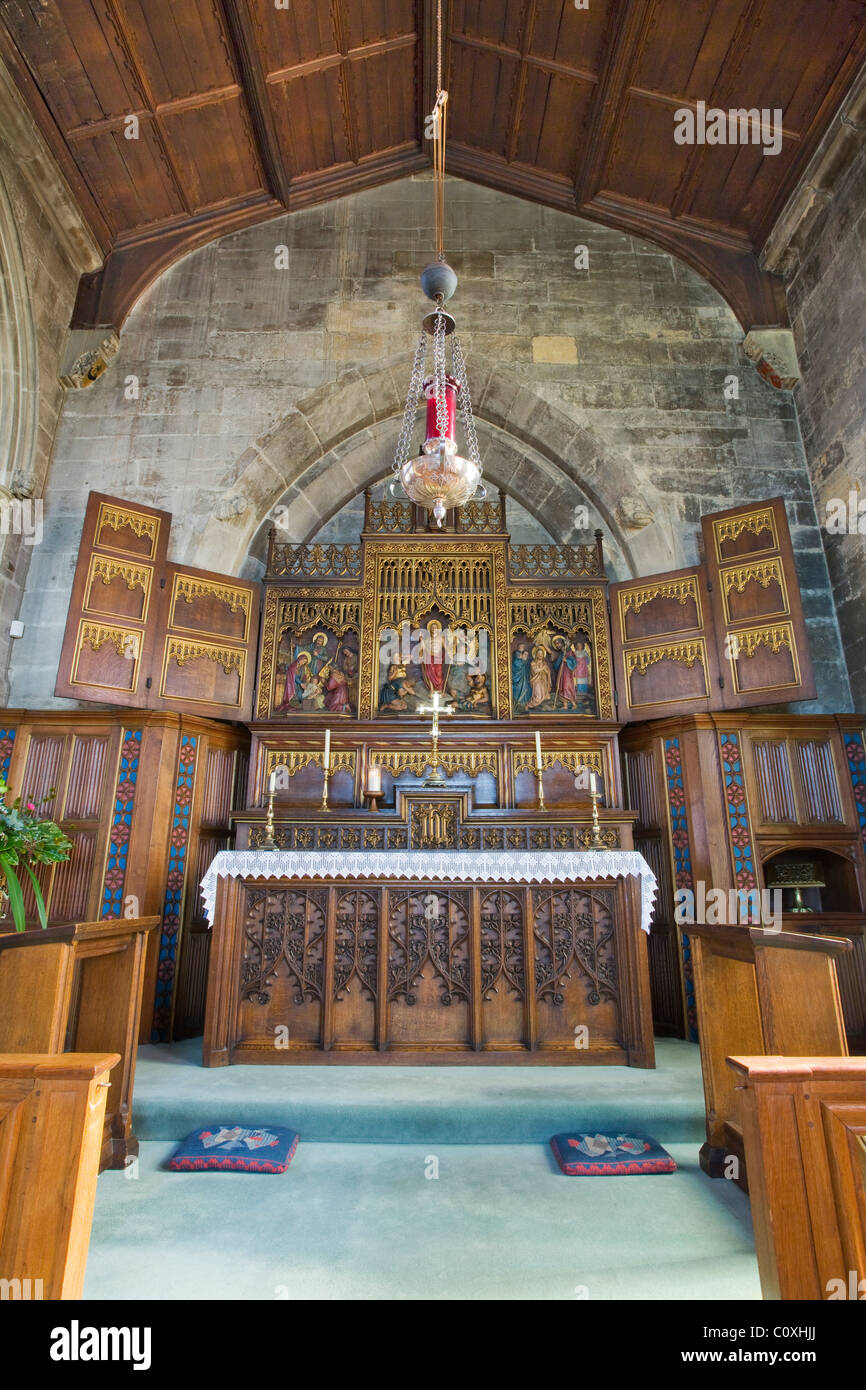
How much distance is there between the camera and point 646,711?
6.80m

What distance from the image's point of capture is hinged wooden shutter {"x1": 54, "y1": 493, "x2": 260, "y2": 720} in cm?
636

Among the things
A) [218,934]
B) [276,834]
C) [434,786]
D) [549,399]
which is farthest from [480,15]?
[218,934]

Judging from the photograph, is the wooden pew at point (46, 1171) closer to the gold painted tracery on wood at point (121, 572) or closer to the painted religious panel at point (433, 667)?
the painted religious panel at point (433, 667)

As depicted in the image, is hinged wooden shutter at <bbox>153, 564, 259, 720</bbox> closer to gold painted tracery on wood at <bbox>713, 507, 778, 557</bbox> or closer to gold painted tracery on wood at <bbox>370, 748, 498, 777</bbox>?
gold painted tracery on wood at <bbox>370, 748, 498, 777</bbox>

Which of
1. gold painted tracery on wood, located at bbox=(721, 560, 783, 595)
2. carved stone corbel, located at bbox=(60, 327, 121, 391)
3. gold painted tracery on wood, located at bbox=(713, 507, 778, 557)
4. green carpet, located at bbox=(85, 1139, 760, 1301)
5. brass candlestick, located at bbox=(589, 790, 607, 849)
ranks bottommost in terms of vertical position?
green carpet, located at bbox=(85, 1139, 760, 1301)

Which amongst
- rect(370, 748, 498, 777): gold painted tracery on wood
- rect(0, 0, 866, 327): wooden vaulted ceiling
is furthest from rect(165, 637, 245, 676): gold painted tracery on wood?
rect(0, 0, 866, 327): wooden vaulted ceiling

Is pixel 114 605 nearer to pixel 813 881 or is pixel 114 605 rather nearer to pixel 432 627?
Result: pixel 432 627

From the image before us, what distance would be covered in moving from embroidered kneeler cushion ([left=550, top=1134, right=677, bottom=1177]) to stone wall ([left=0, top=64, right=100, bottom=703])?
19.9 feet

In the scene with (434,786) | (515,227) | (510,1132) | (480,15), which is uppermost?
(480,15)

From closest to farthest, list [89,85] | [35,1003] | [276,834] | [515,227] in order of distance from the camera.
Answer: [35,1003], [276,834], [89,85], [515,227]

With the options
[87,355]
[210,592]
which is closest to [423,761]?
[210,592]

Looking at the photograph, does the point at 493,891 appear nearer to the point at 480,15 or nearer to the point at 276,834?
the point at 276,834

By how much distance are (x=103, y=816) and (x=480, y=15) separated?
28.8ft

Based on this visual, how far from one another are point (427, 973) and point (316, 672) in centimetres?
313
